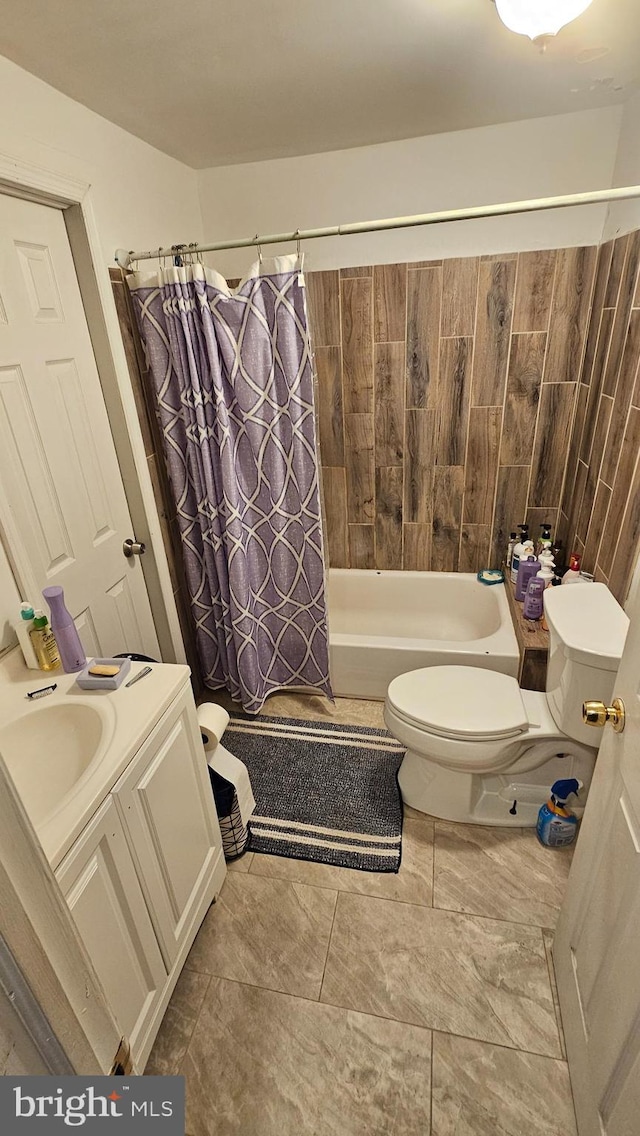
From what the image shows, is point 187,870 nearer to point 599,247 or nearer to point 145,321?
point 145,321

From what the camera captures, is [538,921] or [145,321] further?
[145,321]

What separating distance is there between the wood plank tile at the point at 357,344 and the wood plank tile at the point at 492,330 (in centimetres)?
48

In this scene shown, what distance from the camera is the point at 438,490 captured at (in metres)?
2.62

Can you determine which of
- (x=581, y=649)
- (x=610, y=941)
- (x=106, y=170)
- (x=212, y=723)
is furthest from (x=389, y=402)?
(x=610, y=941)

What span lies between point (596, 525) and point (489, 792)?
1.07 metres

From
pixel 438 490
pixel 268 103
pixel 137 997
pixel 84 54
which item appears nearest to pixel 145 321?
pixel 84 54

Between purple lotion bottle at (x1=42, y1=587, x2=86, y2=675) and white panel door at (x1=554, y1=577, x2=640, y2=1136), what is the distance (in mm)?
1243

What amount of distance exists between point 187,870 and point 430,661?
123cm

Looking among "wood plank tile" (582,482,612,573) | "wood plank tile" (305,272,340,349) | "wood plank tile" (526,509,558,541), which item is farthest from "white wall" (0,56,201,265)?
"wood plank tile" (526,509,558,541)

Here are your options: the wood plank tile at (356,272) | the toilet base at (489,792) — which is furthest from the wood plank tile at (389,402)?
the toilet base at (489,792)

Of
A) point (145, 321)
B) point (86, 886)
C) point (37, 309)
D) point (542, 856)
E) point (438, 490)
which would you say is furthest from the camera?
point (438, 490)

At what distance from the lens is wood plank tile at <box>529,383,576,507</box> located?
2.33 meters

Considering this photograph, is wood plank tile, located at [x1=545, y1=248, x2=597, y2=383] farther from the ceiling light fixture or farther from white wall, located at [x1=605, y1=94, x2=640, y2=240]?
the ceiling light fixture

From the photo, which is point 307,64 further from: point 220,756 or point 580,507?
point 220,756
